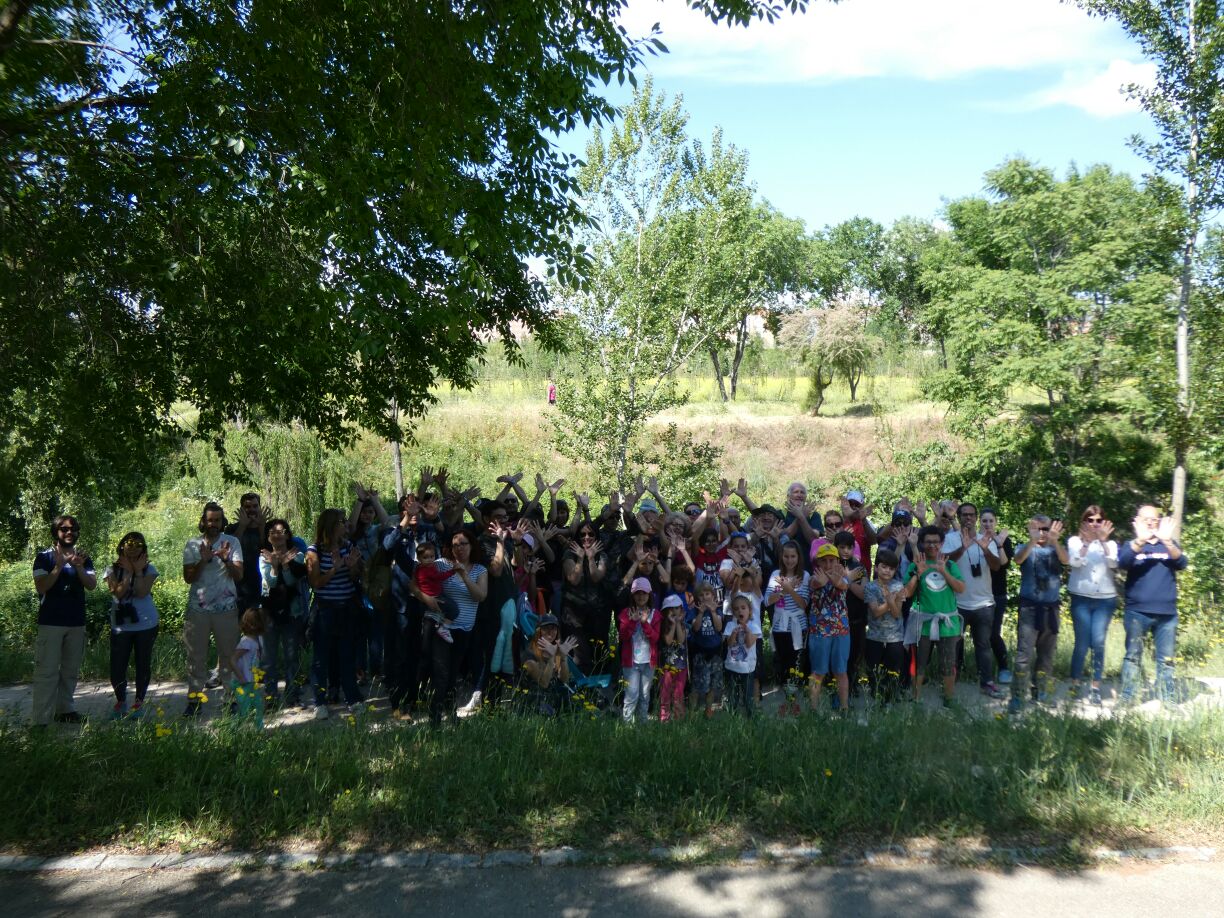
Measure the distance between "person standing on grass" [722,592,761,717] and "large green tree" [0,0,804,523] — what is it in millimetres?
3266

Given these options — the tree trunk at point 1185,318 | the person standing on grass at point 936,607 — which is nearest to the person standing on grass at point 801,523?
the person standing on grass at point 936,607

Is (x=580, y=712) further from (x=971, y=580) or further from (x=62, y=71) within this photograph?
(x=62, y=71)

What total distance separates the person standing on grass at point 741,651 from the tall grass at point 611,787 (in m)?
1.50

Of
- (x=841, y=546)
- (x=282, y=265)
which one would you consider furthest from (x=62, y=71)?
(x=841, y=546)

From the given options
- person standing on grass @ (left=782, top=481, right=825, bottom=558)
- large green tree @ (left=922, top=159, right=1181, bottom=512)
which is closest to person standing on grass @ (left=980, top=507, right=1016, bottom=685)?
person standing on grass @ (left=782, top=481, right=825, bottom=558)

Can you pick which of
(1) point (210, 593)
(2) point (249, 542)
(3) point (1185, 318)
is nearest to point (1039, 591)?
(2) point (249, 542)

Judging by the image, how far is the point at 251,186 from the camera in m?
8.28

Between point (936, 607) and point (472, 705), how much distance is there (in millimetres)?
4354

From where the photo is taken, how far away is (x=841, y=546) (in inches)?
335

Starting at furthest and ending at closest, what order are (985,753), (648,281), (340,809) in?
1. (648,281)
2. (985,753)
3. (340,809)

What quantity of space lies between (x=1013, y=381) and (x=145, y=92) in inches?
734

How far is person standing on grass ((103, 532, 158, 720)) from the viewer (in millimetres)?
8086

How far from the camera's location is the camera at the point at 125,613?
814 cm

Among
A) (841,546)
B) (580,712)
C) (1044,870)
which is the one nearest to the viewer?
(1044,870)
